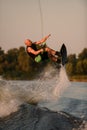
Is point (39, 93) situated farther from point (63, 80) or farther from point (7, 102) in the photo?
point (63, 80)

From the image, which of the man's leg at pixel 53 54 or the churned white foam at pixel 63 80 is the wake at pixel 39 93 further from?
the man's leg at pixel 53 54

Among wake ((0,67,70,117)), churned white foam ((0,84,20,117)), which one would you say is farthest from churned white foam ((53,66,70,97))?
churned white foam ((0,84,20,117))

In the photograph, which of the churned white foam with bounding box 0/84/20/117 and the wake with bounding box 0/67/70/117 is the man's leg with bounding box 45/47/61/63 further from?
the churned white foam with bounding box 0/84/20/117

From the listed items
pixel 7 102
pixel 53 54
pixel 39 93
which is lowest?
pixel 7 102

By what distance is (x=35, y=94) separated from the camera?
16.5 metres

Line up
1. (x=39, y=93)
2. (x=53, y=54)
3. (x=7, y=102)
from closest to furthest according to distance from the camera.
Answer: (x=53, y=54)
(x=7, y=102)
(x=39, y=93)

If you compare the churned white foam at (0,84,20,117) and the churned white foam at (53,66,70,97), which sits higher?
the churned white foam at (53,66,70,97)

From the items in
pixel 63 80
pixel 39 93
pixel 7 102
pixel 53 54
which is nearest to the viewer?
pixel 53 54

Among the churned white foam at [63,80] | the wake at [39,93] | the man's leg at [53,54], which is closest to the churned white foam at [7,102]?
the wake at [39,93]

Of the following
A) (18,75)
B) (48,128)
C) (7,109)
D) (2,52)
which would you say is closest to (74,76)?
(18,75)

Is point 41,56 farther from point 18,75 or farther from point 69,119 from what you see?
point 18,75

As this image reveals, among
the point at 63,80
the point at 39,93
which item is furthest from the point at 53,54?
the point at 39,93

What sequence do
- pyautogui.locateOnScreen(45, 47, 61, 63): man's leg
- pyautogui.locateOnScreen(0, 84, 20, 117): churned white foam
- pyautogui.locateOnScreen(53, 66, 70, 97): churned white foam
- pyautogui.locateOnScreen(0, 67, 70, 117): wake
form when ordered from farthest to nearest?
pyautogui.locateOnScreen(0, 84, 20, 117): churned white foam < pyautogui.locateOnScreen(0, 67, 70, 117): wake < pyautogui.locateOnScreen(53, 66, 70, 97): churned white foam < pyautogui.locateOnScreen(45, 47, 61, 63): man's leg

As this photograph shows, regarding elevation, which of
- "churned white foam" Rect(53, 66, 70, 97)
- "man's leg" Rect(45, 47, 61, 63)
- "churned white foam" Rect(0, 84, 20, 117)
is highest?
"man's leg" Rect(45, 47, 61, 63)
